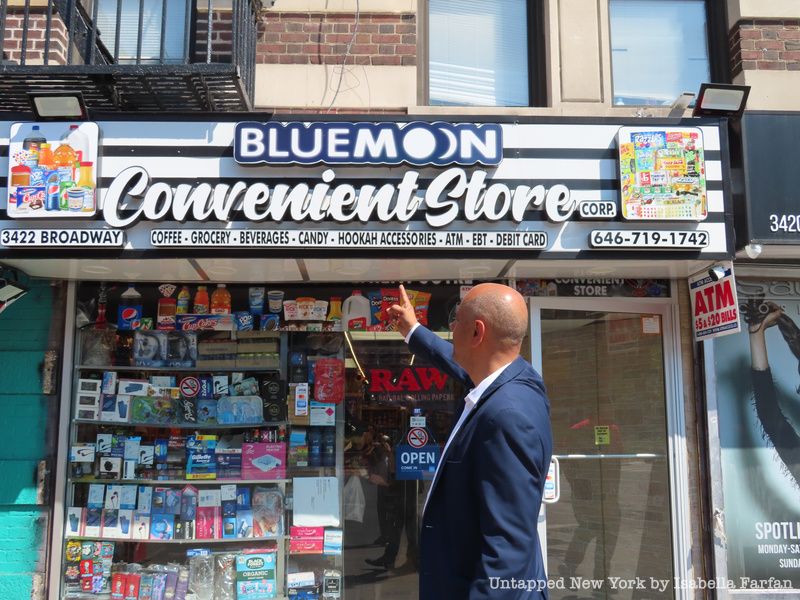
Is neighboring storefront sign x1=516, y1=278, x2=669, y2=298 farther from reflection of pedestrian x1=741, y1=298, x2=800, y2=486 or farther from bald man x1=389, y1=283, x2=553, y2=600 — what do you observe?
bald man x1=389, y1=283, x2=553, y2=600

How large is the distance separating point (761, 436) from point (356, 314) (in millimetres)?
3515

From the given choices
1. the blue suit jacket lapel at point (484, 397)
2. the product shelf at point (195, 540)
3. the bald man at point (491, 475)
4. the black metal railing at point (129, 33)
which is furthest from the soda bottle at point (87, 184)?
the blue suit jacket lapel at point (484, 397)

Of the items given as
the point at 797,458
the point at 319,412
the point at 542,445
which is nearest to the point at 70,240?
the point at 319,412

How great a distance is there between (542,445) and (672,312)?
406 cm

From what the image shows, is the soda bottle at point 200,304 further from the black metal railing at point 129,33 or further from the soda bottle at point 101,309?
the black metal railing at point 129,33

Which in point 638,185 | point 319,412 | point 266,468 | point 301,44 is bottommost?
point 266,468

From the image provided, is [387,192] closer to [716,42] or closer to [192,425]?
[192,425]

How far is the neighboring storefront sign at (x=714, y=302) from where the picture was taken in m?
5.55

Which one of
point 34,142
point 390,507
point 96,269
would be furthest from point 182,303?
point 390,507

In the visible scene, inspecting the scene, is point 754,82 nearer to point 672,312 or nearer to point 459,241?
point 672,312

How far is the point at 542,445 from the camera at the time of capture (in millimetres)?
2799

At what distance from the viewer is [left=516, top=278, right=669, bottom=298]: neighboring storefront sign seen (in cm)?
638

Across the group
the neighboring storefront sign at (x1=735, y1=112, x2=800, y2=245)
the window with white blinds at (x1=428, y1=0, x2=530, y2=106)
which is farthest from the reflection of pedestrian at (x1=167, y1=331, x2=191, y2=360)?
the neighboring storefront sign at (x1=735, y1=112, x2=800, y2=245)

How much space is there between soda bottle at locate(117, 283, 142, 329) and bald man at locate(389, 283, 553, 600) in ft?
12.8
